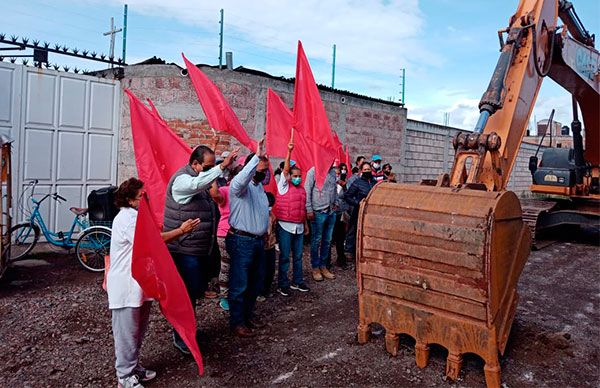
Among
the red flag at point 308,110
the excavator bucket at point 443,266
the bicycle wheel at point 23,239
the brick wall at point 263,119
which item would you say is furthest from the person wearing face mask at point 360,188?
the bicycle wheel at point 23,239

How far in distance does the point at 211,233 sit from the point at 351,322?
1935 millimetres

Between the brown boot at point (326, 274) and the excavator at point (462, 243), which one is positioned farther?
the brown boot at point (326, 274)

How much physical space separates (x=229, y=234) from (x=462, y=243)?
2.28m

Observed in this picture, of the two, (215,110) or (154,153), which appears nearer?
(154,153)

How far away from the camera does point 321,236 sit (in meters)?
7.00

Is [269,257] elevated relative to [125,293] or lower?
lower

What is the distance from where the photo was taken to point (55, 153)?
27.3 ft

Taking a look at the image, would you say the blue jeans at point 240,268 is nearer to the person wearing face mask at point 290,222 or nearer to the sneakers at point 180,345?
the sneakers at point 180,345

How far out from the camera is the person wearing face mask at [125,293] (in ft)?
10.9

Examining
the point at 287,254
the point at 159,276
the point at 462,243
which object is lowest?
the point at 287,254

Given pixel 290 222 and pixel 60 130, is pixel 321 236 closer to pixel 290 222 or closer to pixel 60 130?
pixel 290 222

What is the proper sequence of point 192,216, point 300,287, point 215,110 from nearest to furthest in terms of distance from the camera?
point 192,216 → point 215,110 → point 300,287

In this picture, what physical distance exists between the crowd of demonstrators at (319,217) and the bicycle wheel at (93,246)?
312 centimetres

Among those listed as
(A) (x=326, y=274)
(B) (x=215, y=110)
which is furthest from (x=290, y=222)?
(B) (x=215, y=110)
